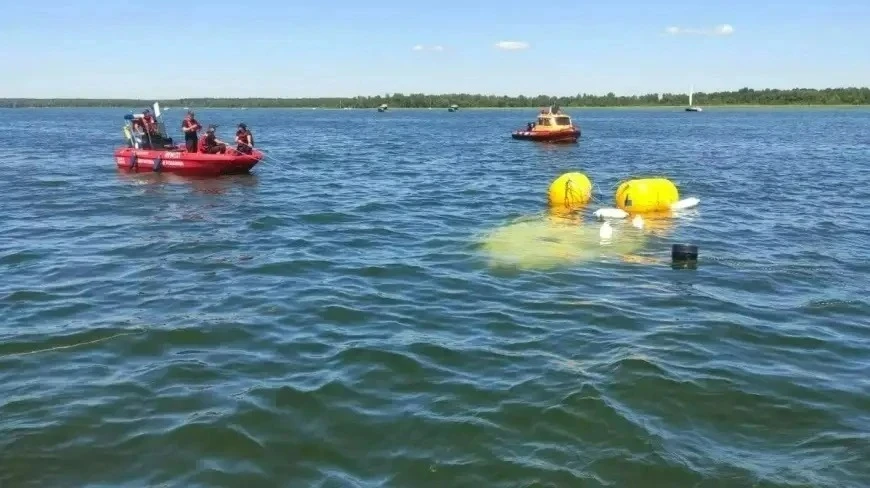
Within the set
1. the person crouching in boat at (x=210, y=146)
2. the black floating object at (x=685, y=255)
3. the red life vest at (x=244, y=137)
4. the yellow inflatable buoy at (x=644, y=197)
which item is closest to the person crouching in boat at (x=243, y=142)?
the red life vest at (x=244, y=137)

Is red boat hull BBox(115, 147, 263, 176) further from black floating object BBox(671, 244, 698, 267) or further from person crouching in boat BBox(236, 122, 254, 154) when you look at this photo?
black floating object BBox(671, 244, 698, 267)

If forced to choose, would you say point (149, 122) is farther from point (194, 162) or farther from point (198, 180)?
point (198, 180)

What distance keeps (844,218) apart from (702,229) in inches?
177

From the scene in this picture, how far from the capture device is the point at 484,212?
18219 millimetres

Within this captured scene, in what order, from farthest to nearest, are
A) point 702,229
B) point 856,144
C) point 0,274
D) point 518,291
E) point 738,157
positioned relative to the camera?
point 856,144
point 738,157
point 702,229
point 0,274
point 518,291

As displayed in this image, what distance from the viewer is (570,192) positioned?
18125 mm

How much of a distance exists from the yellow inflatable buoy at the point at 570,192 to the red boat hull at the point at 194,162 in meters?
11.4

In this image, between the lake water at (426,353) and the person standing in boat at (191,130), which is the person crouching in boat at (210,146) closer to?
→ the person standing in boat at (191,130)

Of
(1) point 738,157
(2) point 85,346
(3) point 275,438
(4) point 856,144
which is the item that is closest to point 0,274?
(2) point 85,346

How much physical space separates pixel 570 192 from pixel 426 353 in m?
10.9

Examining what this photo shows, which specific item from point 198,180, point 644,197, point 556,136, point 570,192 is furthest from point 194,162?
point 556,136

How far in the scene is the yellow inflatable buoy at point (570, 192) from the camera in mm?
18125

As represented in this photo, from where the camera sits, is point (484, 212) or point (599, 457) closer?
point (599, 457)

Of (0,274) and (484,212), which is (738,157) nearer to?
(484,212)
